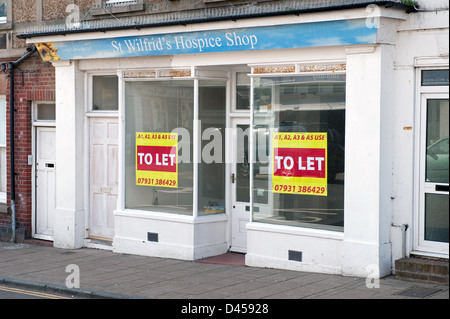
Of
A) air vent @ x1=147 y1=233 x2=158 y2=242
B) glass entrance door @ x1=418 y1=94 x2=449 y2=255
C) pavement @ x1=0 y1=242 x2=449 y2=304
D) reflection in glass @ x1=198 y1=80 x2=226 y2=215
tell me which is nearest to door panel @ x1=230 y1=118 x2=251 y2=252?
reflection in glass @ x1=198 y1=80 x2=226 y2=215

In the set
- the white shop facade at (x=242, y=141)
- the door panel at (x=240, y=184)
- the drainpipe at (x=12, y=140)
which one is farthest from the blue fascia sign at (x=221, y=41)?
the door panel at (x=240, y=184)

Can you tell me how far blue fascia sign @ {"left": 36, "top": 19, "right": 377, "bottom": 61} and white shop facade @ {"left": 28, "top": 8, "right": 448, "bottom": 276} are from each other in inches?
0.8

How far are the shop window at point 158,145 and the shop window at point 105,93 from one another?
43 centimetres

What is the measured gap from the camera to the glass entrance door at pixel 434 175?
1001 cm

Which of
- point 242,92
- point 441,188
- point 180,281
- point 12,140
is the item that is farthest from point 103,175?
point 441,188

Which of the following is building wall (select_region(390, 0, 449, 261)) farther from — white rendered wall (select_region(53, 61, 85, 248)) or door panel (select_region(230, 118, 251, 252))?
white rendered wall (select_region(53, 61, 85, 248))

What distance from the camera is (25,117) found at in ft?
47.4

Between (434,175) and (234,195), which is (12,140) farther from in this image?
(434,175)

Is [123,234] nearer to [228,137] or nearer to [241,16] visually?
[228,137]

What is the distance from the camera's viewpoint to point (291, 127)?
1118 centimetres

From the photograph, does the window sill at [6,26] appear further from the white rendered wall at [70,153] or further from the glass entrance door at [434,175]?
the glass entrance door at [434,175]

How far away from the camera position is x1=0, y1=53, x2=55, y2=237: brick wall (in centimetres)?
1420
